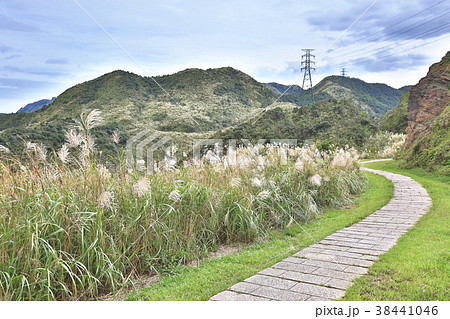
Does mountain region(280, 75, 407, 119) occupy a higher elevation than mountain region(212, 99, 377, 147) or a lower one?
higher

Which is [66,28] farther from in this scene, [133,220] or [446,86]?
[446,86]

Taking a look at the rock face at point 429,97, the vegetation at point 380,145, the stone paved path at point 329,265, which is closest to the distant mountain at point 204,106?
the vegetation at point 380,145

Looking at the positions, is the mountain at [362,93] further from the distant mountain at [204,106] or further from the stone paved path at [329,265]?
the stone paved path at [329,265]

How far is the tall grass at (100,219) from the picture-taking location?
9.27 feet

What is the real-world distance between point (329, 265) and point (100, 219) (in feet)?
7.74

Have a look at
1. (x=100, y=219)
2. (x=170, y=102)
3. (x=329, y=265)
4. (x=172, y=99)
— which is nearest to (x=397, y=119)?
(x=170, y=102)

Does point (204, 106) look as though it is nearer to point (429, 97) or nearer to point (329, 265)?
point (429, 97)

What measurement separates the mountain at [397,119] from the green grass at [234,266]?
2491cm

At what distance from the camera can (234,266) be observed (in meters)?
3.54

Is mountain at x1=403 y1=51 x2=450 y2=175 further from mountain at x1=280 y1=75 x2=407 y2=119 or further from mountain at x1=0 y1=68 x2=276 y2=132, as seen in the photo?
mountain at x1=0 y1=68 x2=276 y2=132

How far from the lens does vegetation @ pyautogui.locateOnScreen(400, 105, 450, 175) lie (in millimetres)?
10492

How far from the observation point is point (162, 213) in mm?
3904

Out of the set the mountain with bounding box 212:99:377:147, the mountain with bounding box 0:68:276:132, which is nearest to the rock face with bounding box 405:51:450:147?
the mountain with bounding box 212:99:377:147

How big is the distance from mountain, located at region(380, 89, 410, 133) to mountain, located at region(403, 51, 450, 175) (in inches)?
518
